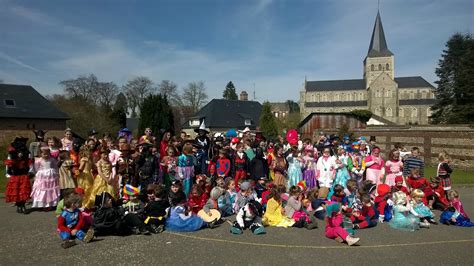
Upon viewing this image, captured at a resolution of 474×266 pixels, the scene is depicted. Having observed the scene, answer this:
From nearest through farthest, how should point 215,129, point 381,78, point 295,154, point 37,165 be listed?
point 37,165 → point 295,154 → point 215,129 → point 381,78

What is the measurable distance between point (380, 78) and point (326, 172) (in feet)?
305

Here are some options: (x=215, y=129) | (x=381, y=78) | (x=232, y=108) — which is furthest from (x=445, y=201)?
(x=381, y=78)

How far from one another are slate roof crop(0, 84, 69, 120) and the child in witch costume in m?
33.7

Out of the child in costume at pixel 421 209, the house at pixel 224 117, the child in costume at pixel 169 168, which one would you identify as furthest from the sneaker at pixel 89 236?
the house at pixel 224 117

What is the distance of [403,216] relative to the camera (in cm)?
668

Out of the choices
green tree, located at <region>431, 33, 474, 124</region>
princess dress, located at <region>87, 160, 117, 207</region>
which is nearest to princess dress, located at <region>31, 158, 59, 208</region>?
princess dress, located at <region>87, 160, 117, 207</region>

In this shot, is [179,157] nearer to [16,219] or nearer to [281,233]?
[281,233]

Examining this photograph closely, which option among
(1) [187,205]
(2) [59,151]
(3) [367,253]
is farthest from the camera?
(2) [59,151]

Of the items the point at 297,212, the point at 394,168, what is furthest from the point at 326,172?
the point at 297,212

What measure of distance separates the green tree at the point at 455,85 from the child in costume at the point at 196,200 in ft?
134

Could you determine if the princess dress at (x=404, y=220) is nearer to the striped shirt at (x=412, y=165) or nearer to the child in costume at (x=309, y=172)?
the striped shirt at (x=412, y=165)

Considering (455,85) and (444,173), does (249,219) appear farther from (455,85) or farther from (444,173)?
(455,85)

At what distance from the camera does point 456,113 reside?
3778 cm

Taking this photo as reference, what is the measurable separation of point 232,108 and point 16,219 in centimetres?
4738
